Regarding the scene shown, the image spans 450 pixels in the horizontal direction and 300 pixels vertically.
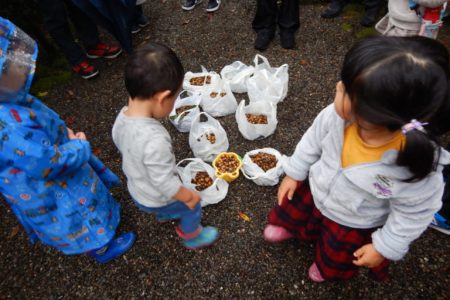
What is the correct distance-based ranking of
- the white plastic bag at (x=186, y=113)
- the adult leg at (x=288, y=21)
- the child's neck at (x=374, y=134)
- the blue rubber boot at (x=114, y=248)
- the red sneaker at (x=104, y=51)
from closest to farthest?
the child's neck at (x=374, y=134)
the blue rubber boot at (x=114, y=248)
the white plastic bag at (x=186, y=113)
the adult leg at (x=288, y=21)
the red sneaker at (x=104, y=51)

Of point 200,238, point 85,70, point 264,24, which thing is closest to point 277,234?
point 200,238

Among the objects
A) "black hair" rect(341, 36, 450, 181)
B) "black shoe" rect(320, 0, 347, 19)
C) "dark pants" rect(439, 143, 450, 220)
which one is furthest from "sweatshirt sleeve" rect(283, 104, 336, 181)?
"black shoe" rect(320, 0, 347, 19)

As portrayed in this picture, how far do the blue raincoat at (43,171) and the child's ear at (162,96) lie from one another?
0.52 m

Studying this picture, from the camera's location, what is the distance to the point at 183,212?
1.93 meters

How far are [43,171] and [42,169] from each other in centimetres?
2

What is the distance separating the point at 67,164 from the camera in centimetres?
156

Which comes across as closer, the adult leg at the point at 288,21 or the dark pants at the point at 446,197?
the dark pants at the point at 446,197

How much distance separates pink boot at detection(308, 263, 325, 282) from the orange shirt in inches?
35.5

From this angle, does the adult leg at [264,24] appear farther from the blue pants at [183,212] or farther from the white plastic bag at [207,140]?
the blue pants at [183,212]

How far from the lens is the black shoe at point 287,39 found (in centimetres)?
368

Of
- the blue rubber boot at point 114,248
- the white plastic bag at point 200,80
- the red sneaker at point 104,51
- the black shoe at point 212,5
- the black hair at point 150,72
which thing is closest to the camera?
the black hair at point 150,72

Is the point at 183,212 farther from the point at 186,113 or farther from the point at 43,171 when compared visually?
the point at 186,113

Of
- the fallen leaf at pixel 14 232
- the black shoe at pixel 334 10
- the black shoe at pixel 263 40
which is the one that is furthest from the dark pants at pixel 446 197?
the fallen leaf at pixel 14 232

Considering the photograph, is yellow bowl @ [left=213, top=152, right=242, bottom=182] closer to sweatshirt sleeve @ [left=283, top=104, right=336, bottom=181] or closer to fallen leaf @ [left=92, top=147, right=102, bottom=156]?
sweatshirt sleeve @ [left=283, top=104, right=336, bottom=181]
